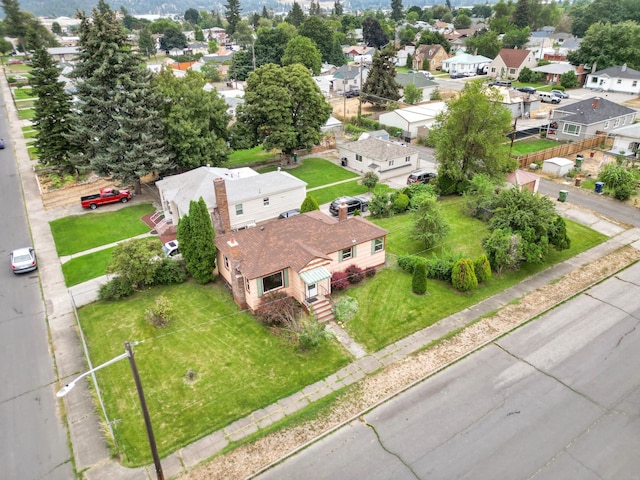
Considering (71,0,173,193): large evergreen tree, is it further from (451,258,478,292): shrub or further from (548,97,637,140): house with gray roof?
(548,97,637,140): house with gray roof

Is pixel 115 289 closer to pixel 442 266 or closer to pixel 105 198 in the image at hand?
pixel 105 198

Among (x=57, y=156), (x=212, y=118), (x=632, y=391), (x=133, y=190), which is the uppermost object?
(x=212, y=118)

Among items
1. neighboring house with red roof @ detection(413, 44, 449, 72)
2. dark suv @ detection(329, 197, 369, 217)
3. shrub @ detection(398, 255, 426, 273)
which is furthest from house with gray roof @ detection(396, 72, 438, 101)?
shrub @ detection(398, 255, 426, 273)

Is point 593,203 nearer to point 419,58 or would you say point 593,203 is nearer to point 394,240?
point 394,240

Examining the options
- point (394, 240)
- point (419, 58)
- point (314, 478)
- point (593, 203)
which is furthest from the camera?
point (419, 58)

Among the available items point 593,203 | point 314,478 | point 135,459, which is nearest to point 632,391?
point 314,478

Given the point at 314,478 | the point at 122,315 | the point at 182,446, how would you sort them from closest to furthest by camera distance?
the point at 314,478 < the point at 182,446 < the point at 122,315
